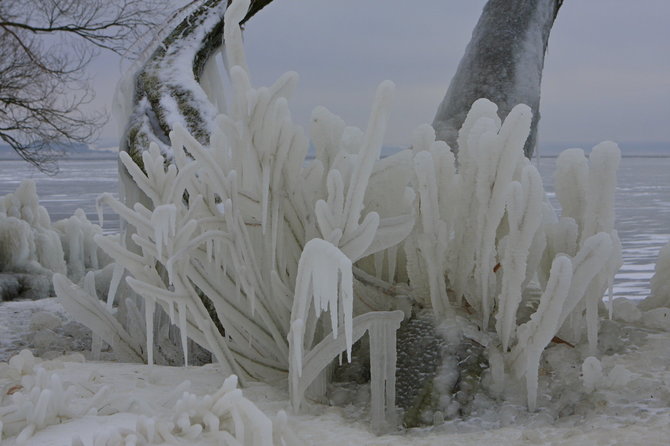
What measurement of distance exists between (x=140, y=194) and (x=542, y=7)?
8.83 ft

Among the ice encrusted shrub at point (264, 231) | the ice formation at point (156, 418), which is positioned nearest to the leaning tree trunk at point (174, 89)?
the ice encrusted shrub at point (264, 231)

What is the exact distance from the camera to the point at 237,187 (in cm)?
210

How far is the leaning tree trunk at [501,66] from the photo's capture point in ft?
12.8

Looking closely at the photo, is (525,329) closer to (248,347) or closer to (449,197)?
(449,197)

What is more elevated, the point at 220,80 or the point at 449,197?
the point at 220,80

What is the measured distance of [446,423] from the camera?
6.59ft

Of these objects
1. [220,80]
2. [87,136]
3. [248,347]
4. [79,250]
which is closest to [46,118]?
[87,136]

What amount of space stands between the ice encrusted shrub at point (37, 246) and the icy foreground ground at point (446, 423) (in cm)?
376

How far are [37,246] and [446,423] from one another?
5.05 meters

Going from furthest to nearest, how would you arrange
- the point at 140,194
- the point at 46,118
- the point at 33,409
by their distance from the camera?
1. the point at 46,118
2. the point at 140,194
3. the point at 33,409

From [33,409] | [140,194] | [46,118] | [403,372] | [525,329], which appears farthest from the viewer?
[46,118]

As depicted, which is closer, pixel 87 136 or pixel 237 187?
pixel 237 187

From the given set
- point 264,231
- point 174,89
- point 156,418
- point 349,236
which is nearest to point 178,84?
point 174,89

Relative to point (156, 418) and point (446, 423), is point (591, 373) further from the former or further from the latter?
point (156, 418)
